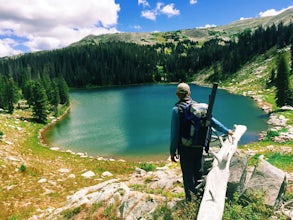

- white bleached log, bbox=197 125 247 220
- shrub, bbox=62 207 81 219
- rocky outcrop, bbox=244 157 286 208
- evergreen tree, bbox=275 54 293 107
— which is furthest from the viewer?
evergreen tree, bbox=275 54 293 107

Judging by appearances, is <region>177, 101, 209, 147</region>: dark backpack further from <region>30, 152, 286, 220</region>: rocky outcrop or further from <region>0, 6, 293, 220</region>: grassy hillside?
<region>0, 6, 293, 220</region>: grassy hillside

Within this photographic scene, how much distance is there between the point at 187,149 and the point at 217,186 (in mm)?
1764

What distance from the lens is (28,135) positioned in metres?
42.4

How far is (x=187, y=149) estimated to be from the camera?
24.3ft

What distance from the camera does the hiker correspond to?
278 inches

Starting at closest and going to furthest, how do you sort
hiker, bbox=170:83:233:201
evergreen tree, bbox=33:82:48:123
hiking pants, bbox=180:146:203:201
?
1. hiker, bbox=170:83:233:201
2. hiking pants, bbox=180:146:203:201
3. evergreen tree, bbox=33:82:48:123

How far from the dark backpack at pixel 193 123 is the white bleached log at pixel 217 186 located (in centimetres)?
72

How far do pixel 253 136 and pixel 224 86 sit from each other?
78.5 meters

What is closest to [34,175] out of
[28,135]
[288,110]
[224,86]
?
[28,135]

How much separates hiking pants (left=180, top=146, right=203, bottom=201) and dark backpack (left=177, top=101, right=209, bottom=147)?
0.32 meters

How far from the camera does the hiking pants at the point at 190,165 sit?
7.42 metres

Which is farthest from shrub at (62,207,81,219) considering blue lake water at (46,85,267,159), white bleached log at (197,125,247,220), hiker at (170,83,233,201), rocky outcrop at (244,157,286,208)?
blue lake water at (46,85,267,159)

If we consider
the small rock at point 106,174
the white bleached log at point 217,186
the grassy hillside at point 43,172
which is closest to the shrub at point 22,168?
the grassy hillside at point 43,172

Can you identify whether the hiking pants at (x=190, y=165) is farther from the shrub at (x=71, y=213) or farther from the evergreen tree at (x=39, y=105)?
the evergreen tree at (x=39, y=105)
